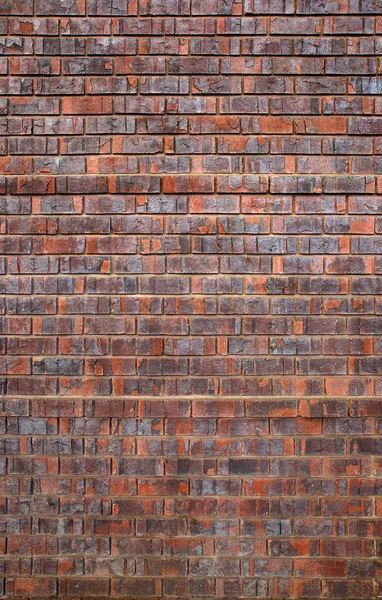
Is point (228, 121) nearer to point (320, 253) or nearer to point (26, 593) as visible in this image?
point (320, 253)

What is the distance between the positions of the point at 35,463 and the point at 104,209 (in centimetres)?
143

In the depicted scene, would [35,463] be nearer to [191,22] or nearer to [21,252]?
[21,252]

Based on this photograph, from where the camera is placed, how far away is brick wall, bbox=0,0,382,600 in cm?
251

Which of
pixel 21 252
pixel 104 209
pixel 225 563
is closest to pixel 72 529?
pixel 225 563

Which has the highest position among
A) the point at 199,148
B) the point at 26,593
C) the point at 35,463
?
the point at 199,148

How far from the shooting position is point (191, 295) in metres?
2.53

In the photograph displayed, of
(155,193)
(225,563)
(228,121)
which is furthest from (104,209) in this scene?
(225,563)

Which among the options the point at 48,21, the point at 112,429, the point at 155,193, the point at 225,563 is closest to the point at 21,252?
the point at 155,193

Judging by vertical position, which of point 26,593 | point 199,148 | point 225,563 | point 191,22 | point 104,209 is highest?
point 191,22

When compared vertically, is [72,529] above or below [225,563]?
above

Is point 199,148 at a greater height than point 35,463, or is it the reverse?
point 199,148

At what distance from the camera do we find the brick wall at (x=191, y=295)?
98.8 inches

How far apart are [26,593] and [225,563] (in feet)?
3.59

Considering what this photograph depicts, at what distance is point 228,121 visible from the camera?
8.29 ft
